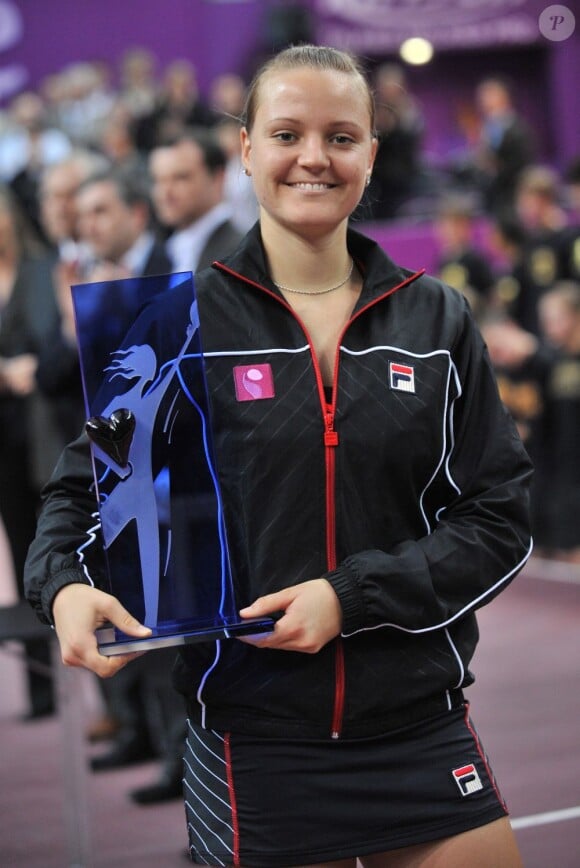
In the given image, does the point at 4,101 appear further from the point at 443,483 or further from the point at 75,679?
the point at 443,483

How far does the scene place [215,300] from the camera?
5.43 ft

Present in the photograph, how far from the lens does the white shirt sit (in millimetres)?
3740

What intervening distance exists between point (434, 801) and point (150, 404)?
1.92ft

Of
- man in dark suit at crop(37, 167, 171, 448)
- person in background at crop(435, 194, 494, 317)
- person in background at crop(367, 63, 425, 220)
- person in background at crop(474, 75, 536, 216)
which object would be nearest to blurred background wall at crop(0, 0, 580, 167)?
person in background at crop(367, 63, 425, 220)

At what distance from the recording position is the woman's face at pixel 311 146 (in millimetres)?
1596

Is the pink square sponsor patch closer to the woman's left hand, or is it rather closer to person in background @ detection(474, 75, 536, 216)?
the woman's left hand

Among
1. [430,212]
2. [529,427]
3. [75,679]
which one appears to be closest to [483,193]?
[430,212]

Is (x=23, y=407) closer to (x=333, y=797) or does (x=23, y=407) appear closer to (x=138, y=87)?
(x=333, y=797)

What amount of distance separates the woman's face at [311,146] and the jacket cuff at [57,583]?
19.6 inches

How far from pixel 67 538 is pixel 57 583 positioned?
0.08 m

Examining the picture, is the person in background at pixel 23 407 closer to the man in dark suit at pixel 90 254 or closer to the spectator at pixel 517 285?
the man in dark suit at pixel 90 254

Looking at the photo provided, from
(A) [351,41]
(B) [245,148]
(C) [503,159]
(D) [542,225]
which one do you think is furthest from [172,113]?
(B) [245,148]

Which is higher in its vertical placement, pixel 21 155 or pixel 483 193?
pixel 21 155

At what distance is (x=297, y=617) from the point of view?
1.48 meters
